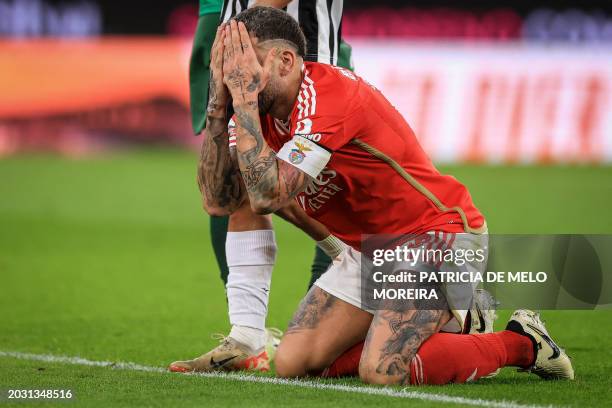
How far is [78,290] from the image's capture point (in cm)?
744

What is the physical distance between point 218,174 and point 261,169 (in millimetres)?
602

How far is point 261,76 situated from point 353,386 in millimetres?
1228

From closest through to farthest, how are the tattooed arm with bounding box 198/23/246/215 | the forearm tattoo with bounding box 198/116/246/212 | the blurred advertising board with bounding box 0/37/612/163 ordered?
the tattooed arm with bounding box 198/23/246/215 → the forearm tattoo with bounding box 198/116/246/212 → the blurred advertising board with bounding box 0/37/612/163

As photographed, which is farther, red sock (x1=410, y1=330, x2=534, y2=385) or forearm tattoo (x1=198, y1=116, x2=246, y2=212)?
forearm tattoo (x1=198, y1=116, x2=246, y2=212)

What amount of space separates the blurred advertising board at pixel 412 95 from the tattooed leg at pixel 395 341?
13.0 meters

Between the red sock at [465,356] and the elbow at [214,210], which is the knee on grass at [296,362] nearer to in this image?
the red sock at [465,356]

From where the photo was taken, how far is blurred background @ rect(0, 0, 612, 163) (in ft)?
57.6

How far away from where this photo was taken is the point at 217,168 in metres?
4.71

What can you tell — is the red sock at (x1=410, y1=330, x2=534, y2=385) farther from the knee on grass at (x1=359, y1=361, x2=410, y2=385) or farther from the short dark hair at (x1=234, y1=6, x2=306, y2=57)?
the short dark hair at (x1=234, y1=6, x2=306, y2=57)

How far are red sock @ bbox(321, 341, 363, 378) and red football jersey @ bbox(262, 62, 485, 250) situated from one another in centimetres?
47

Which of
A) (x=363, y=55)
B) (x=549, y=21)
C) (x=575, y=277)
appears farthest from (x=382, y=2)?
(x=575, y=277)

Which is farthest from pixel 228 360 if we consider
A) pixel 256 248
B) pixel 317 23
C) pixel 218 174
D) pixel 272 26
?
pixel 317 23

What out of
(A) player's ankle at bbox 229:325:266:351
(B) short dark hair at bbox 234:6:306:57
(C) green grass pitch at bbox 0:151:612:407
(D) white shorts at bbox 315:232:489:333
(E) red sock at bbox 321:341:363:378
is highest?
(B) short dark hair at bbox 234:6:306:57

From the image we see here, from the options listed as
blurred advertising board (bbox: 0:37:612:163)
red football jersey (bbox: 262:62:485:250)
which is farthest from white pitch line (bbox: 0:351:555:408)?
blurred advertising board (bbox: 0:37:612:163)
